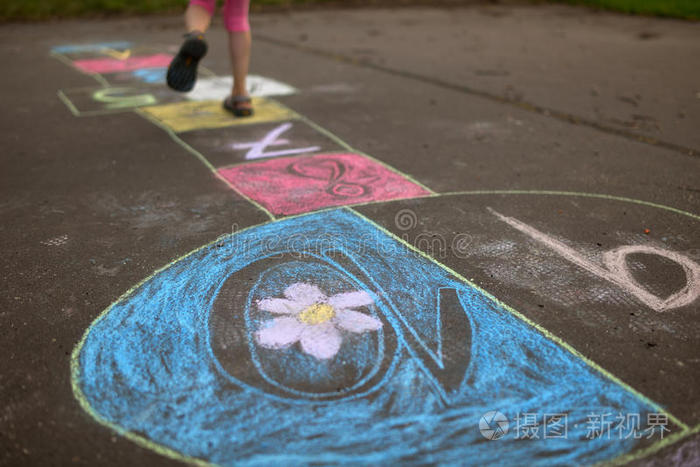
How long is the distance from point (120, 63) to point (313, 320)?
17.0 feet

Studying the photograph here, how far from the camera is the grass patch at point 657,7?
34.4ft

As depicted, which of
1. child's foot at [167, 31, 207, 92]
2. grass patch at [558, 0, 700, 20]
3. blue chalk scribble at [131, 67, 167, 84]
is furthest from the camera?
grass patch at [558, 0, 700, 20]

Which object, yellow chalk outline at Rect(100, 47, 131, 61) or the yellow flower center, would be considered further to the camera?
yellow chalk outline at Rect(100, 47, 131, 61)

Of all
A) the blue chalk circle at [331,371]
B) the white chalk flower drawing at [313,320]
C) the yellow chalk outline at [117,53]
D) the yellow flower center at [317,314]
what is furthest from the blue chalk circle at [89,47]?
the yellow flower center at [317,314]

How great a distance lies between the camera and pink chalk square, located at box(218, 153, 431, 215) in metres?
3.01

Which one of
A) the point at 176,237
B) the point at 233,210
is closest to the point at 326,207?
the point at 233,210

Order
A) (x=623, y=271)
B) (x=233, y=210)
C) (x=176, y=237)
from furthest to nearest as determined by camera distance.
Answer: (x=233, y=210), (x=176, y=237), (x=623, y=271)

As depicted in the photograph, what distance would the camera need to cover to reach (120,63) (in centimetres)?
610

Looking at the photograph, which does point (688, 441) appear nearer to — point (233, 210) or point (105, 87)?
point (233, 210)

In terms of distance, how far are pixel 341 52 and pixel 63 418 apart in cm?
610

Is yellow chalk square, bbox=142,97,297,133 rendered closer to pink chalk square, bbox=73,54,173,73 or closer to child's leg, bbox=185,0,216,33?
child's leg, bbox=185,0,216,33

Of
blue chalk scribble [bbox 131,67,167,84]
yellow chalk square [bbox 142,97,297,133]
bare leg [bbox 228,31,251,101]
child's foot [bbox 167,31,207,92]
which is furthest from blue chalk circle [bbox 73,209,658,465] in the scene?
blue chalk scribble [bbox 131,67,167,84]

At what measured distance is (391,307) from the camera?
84.6 inches

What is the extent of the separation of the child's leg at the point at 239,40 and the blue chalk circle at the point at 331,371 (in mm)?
2223
